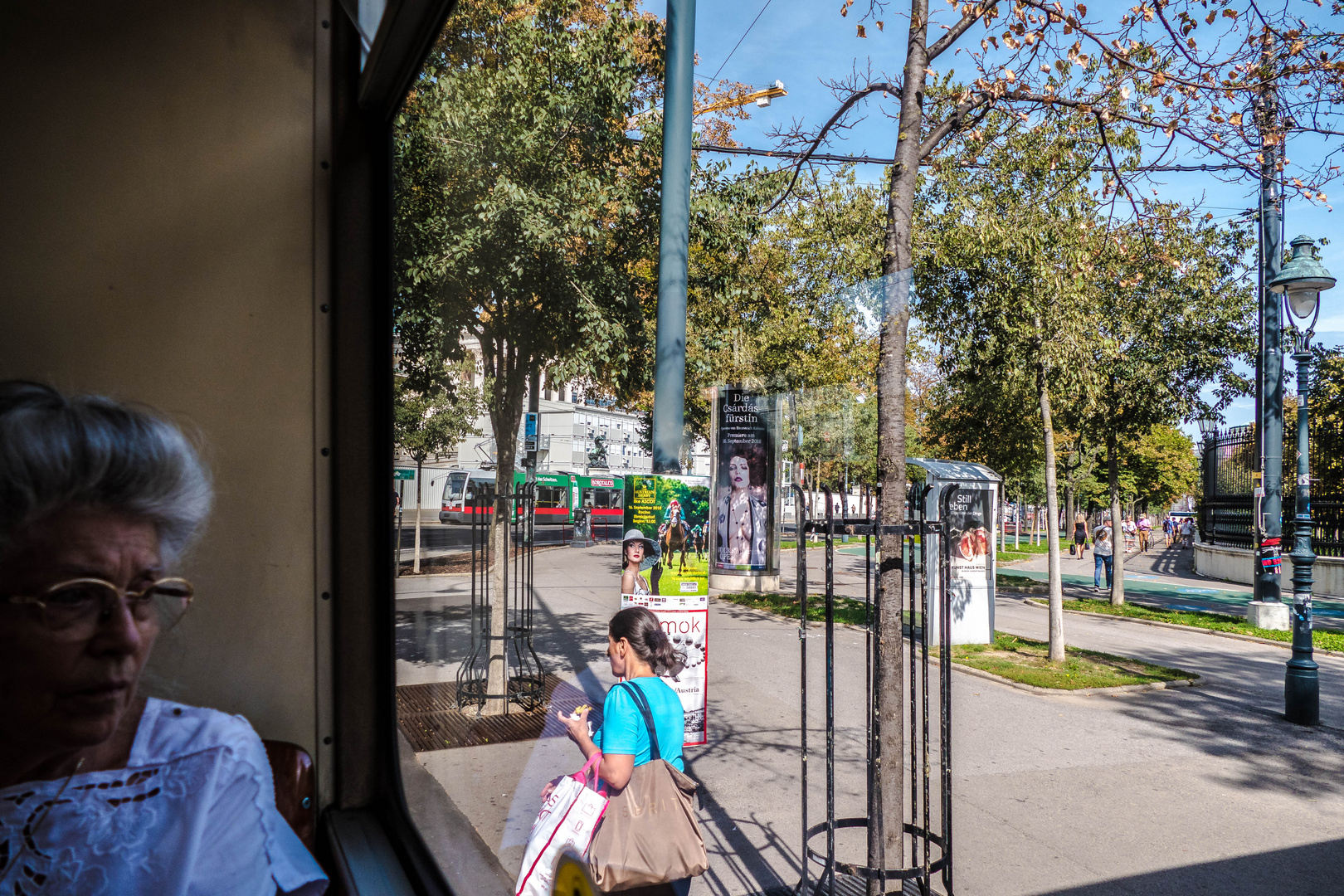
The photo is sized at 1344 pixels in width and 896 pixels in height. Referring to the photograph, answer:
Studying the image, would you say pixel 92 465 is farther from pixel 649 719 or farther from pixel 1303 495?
pixel 1303 495

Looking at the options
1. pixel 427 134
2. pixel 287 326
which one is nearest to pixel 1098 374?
pixel 427 134

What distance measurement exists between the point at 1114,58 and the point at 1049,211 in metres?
0.48

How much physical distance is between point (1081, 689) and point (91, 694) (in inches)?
270

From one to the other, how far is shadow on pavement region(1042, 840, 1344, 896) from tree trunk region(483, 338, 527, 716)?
2.28m

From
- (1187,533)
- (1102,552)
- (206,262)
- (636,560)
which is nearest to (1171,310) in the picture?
(636,560)

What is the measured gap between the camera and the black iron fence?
74.6 inches

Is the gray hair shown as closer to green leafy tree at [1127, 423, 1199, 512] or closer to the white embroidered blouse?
the white embroidered blouse

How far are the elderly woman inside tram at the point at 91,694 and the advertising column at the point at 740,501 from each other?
2.28 metres

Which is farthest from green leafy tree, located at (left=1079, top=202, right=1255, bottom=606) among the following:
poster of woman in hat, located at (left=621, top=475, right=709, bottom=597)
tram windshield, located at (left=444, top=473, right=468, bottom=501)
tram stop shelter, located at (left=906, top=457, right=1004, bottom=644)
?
tram windshield, located at (left=444, top=473, right=468, bottom=501)

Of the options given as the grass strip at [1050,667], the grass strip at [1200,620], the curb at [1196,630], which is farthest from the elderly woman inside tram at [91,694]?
the grass strip at [1200,620]

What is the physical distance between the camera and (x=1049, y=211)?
7.62 feet

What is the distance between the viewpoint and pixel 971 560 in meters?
3.73

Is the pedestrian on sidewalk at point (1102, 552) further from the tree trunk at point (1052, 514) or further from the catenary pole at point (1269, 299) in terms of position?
the catenary pole at point (1269, 299)

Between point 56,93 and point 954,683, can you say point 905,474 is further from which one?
point 954,683
